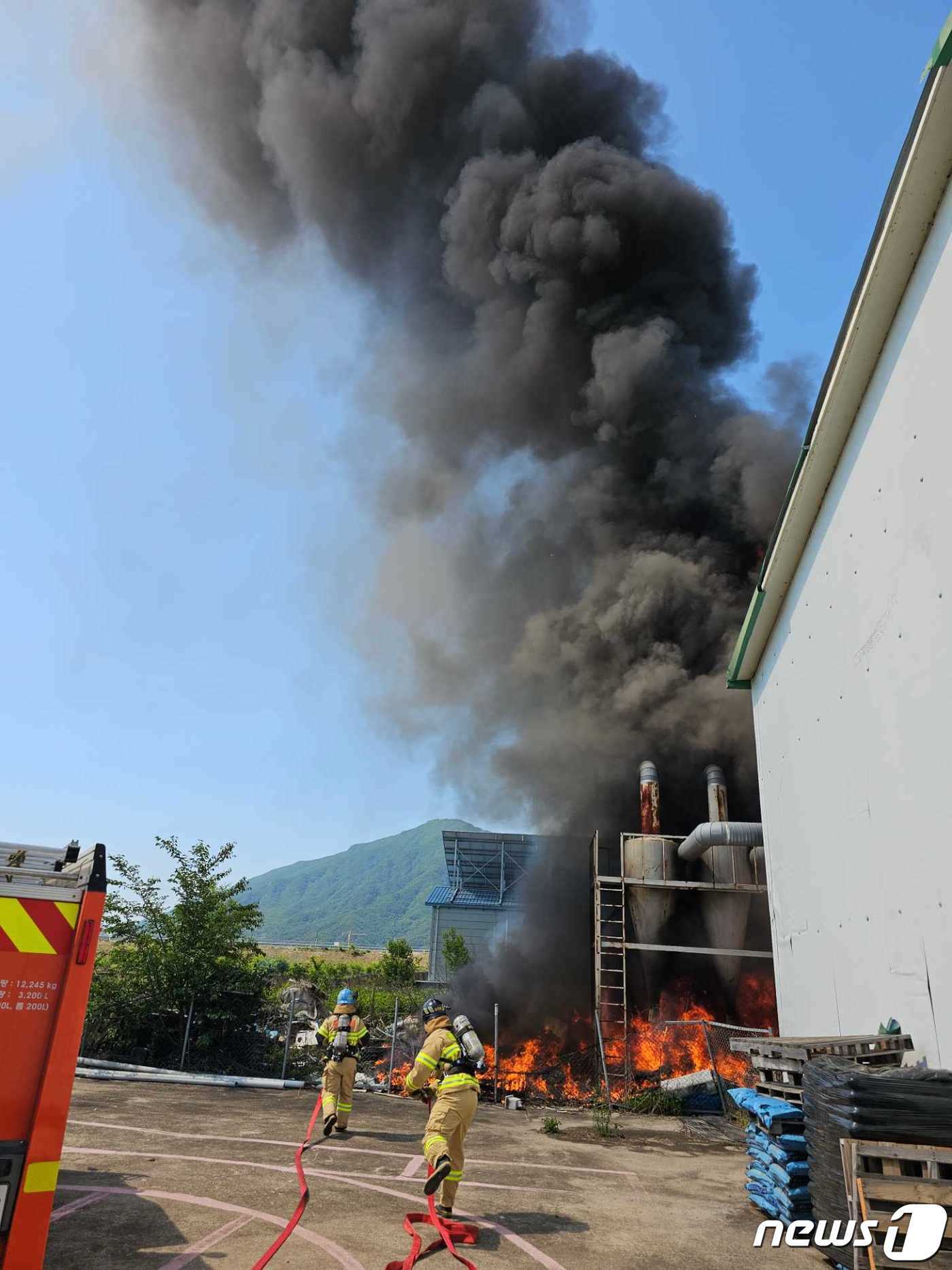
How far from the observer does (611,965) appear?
59.3 ft

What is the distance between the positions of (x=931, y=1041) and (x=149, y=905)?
→ 12653 mm

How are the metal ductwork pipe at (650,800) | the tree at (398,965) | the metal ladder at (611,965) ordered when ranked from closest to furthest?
the metal ladder at (611,965) → the metal ductwork pipe at (650,800) → the tree at (398,965)

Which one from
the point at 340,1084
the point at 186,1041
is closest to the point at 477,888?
the point at 186,1041

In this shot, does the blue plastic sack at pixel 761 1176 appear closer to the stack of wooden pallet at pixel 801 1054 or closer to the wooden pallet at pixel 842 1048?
the stack of wooden pallet at pixel 801 1054

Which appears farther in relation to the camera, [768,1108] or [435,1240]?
[768,1108]

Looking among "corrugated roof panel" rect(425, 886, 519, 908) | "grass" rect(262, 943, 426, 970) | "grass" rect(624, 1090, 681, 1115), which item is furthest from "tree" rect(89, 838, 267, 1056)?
"grass" rect(262, 943, 426, 970)

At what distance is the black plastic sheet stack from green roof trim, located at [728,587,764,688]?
6.66 m

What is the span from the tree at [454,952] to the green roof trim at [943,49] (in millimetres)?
33668

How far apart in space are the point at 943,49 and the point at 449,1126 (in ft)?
28.8

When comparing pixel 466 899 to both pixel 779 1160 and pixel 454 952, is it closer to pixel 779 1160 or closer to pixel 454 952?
pixel 454 952

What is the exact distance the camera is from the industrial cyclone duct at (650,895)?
1831 centimetres

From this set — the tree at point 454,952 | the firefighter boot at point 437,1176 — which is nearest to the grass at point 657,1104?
the firefighter boot at point 437,1176

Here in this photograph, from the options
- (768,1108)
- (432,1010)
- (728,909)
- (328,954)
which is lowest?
(768,1108)

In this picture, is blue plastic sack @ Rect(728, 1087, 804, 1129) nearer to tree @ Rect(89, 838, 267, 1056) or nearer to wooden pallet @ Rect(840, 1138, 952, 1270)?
wooden pallet @ Rect(840, 1138, 952, 1270)
